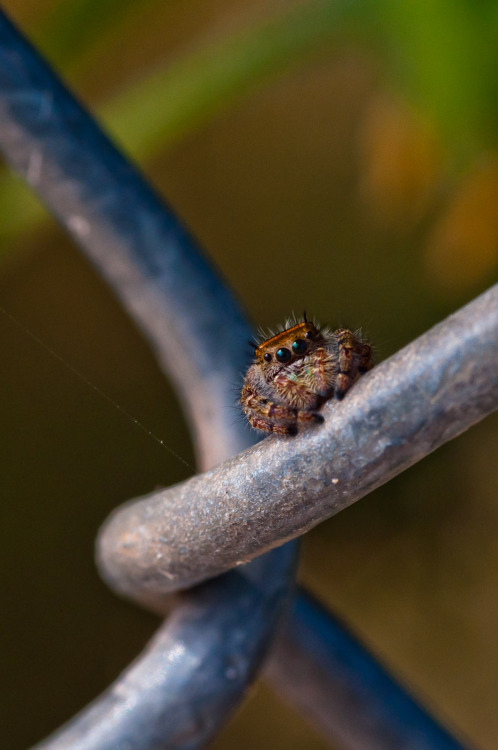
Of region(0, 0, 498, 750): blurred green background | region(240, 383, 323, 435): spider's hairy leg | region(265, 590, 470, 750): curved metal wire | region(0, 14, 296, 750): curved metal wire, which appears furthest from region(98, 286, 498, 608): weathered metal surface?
region(0, 0, 498, 750): blurred green background

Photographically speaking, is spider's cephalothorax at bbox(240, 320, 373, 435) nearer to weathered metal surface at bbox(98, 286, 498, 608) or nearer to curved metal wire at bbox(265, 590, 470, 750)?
weathered metal surface at bbox(98, 286, 498, 608)

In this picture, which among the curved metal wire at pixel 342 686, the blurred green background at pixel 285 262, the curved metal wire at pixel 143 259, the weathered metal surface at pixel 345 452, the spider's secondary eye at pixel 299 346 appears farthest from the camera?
the blurred green background at pixel 285 262

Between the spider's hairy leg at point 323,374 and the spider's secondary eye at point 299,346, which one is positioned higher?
the spider's hairy leg at point 323,374

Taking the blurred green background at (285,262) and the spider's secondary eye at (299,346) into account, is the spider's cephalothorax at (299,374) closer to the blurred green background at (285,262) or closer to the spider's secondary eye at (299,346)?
the spider's secondary eye at (299,346)

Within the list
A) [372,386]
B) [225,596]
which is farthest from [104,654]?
[372,386]

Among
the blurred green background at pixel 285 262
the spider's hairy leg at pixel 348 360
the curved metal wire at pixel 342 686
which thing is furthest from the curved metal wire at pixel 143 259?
the blurred green background at pixel 285 262

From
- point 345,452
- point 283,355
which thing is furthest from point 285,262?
point 345,452
